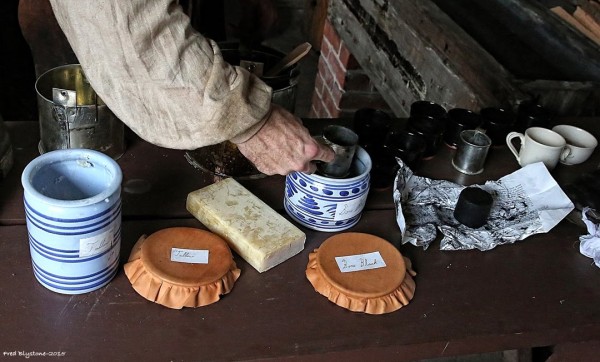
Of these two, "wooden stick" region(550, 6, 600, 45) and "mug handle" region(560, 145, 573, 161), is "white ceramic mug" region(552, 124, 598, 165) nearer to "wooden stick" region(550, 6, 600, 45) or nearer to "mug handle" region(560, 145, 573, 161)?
"mug handle" region(560, 145, 573, 161)

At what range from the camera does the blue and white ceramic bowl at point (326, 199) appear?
905mm

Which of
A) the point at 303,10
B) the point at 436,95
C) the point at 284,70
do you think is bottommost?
the point at 303,10

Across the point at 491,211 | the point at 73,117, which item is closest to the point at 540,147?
the point at 491,211

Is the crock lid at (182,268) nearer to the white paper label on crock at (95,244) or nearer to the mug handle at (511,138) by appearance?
the white paper label on crock at (95,244)

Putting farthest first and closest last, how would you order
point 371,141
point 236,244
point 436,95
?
point 436,95 < point 371,141 < point 236,244

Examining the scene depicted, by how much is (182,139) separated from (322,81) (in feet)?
6.71

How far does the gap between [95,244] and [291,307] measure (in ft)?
0.82

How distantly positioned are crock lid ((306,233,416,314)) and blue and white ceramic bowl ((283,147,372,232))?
0.11ft

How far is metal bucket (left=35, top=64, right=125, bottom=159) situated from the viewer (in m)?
0.93

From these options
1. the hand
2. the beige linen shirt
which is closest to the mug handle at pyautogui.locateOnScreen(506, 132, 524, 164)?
the hand

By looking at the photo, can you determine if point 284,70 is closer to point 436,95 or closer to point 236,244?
point 236,244

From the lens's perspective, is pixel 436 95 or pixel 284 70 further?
pixel 436 95

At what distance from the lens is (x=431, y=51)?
171cm

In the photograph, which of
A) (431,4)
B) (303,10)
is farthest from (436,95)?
(303,10)
